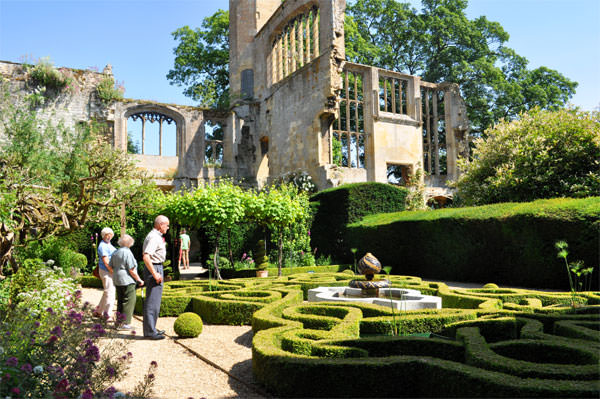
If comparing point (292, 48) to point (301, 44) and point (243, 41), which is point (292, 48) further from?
point (243, 41)

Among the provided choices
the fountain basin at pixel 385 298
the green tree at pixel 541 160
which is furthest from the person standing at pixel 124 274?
the green tree at pixel 541 160

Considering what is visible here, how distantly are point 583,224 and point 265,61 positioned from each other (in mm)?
19172

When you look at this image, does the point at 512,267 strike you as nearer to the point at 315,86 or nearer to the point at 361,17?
the point at 315,86

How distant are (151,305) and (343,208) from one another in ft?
34.1

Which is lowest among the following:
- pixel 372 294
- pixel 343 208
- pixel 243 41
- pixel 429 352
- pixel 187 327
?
pixel 187 327

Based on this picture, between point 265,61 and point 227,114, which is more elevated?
point 265,61

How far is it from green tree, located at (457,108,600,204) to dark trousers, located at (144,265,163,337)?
11.2 metres

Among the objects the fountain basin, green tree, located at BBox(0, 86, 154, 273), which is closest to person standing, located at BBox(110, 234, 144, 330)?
the fountain basin

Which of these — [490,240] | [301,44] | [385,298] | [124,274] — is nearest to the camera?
[124,274]

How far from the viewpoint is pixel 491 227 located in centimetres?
1095

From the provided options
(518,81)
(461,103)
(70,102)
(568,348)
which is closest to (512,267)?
(568,348)

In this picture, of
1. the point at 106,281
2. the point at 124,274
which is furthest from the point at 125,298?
the point at 106,281

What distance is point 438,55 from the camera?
2884cm

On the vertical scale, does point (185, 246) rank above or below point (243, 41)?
below
